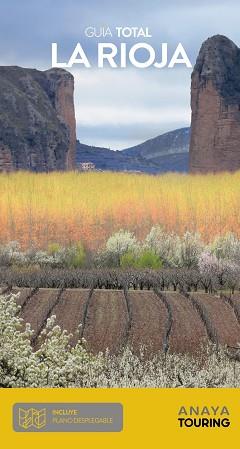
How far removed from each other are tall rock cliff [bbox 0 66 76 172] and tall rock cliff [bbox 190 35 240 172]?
13035 millimetres

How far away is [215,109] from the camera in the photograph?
175 feet

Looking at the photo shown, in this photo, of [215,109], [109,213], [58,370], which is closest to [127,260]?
[109,213]

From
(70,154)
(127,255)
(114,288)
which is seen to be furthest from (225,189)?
(70,154)

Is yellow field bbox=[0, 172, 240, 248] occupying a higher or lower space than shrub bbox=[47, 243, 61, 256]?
higher

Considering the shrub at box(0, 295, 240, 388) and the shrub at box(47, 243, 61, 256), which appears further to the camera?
the shrub at box(47, 243, 61, 256)

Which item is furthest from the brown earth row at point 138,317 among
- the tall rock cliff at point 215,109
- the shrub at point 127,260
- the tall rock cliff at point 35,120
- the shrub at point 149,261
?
the tall rock cliff at point 35,120

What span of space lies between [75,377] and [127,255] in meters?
15.0

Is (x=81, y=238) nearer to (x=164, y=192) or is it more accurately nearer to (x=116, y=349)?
(x=164, y=192)

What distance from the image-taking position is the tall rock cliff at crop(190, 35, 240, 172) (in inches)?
2032

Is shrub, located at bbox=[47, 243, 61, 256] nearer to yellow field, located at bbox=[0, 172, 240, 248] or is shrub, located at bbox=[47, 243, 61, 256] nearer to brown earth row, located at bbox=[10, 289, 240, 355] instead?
yellow field, located at bbox=[0, 172, 240, 248]

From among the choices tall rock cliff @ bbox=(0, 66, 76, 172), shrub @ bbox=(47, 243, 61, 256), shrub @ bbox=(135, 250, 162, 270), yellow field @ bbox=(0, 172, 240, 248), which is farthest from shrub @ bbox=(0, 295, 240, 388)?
tall rock cliff @ bbox=(0, 66, 76, 172)

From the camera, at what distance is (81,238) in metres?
30.1

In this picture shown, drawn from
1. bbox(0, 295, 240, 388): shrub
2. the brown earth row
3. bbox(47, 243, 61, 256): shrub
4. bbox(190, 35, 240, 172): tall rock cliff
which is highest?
bbox(190, 35, 240, 172): tall rock cliff

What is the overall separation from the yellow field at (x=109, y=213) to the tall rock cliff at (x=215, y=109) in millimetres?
16985
